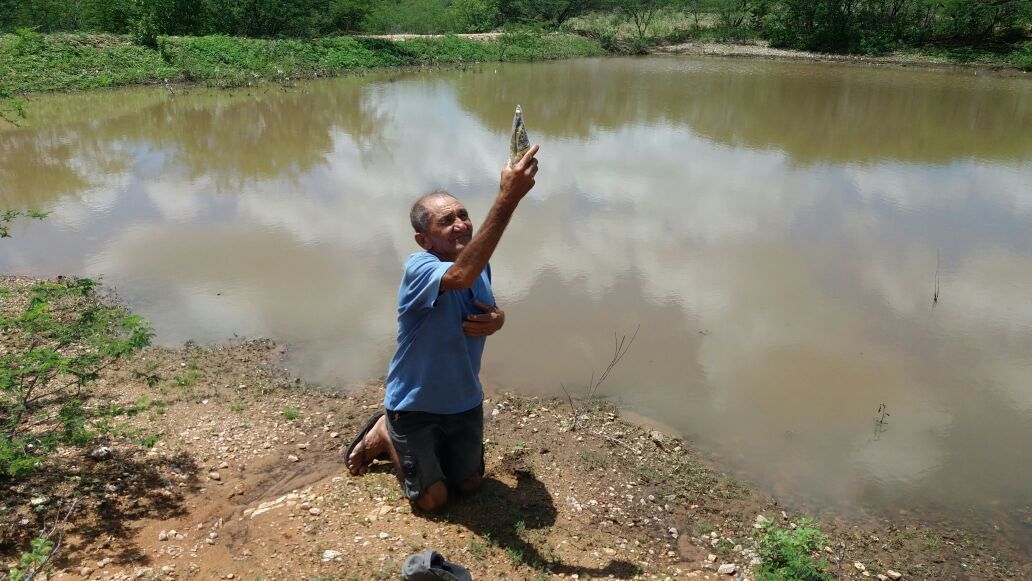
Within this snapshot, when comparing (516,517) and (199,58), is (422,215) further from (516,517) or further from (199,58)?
(199,58)

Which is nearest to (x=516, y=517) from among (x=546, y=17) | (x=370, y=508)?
(x=370, y=508)

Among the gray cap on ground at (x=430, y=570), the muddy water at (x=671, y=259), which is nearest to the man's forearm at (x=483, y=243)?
the gray cap on ground at (x=430, y=570)

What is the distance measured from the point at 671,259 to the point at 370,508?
5.04m

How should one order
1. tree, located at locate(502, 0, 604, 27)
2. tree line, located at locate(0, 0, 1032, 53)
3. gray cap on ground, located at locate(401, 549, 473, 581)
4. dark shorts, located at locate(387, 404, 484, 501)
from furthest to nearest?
1. tree, located at locate(502, 0, 604, 27)
2. tree line, located at locate(0, 0, 1032, 53)
3. dark shorts, located at locate(387, 404, 484, 501)
4. gray cap on ground, located at locate(401, 549, 473, 581)

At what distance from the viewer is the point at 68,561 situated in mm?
2871

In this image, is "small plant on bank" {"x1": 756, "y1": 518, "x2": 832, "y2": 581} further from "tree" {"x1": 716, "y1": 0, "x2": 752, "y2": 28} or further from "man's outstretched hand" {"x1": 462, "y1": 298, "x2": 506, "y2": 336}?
"tree" {"x1": 716, "y1": 0, "x2": 752, "y2": 28}

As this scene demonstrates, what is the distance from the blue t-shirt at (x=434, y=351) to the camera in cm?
303

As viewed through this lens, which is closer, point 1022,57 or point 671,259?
point 671,259

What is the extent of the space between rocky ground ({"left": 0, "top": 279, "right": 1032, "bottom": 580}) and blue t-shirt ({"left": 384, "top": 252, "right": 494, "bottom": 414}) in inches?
22.8

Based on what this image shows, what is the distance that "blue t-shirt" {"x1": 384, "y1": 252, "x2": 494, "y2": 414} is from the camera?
3.03 m

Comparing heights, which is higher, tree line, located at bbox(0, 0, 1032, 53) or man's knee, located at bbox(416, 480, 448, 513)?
tree line, located at bbox(0, 0, 1032, 53)

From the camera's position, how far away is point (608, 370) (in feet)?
17.7

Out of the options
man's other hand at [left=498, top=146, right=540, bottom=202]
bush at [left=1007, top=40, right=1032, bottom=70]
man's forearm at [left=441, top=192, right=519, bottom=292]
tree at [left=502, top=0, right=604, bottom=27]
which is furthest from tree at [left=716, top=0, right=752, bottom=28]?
man's forearm at [left=441, top=192, right=519, bottom=292]

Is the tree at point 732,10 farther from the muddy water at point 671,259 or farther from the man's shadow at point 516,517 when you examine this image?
the man's shadow at point 516,517
